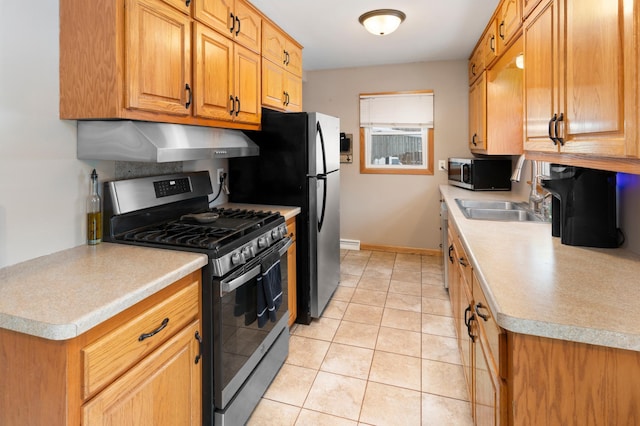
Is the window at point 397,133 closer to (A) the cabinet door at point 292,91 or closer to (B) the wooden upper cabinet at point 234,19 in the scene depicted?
(A) the cabinet door at point 292,91

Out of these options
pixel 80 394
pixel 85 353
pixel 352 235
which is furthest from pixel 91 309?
pixel 352 235

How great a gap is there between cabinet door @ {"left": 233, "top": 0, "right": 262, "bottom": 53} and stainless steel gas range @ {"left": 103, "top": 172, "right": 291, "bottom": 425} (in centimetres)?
99

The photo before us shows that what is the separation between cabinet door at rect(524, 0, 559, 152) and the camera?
152cm

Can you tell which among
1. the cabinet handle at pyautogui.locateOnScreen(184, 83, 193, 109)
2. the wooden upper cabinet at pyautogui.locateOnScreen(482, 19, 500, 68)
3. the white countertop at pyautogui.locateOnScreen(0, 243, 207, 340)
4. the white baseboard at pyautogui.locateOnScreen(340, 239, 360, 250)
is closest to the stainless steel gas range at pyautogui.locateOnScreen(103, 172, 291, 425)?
the white countertop at pyautogui.locateOnScreen(0, 243, 207, 340)

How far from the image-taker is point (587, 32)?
1.23m

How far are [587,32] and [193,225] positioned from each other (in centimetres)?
192

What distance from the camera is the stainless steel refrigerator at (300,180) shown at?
2711 mm

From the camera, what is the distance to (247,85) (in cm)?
254

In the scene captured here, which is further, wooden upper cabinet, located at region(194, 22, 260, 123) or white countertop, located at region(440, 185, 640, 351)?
wooden upper cabinet, located at region(194, 22, 260, 123)

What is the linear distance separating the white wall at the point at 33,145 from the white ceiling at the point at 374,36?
1562 mm

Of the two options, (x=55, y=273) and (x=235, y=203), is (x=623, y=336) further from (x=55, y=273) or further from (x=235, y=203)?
(x=235, y=203)

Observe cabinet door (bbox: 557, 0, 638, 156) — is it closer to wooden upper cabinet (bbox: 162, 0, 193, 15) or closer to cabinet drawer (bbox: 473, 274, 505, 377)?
cabinet drawer (bbox: 473, 274, 505, 377)

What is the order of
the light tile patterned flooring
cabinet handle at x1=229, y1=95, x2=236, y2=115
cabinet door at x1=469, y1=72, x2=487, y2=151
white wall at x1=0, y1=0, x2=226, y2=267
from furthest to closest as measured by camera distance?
cabinet door at x1=469, y1=72, x2=487, y2=151 → cabinet handle at x1=229, y1=95, x2=236, y2=115 → the light tile patterned flooring → white wall at x1=0, y1=0, x2=226, y2=267

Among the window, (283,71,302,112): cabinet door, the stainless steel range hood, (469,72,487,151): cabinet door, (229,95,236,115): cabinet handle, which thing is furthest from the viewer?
the window
